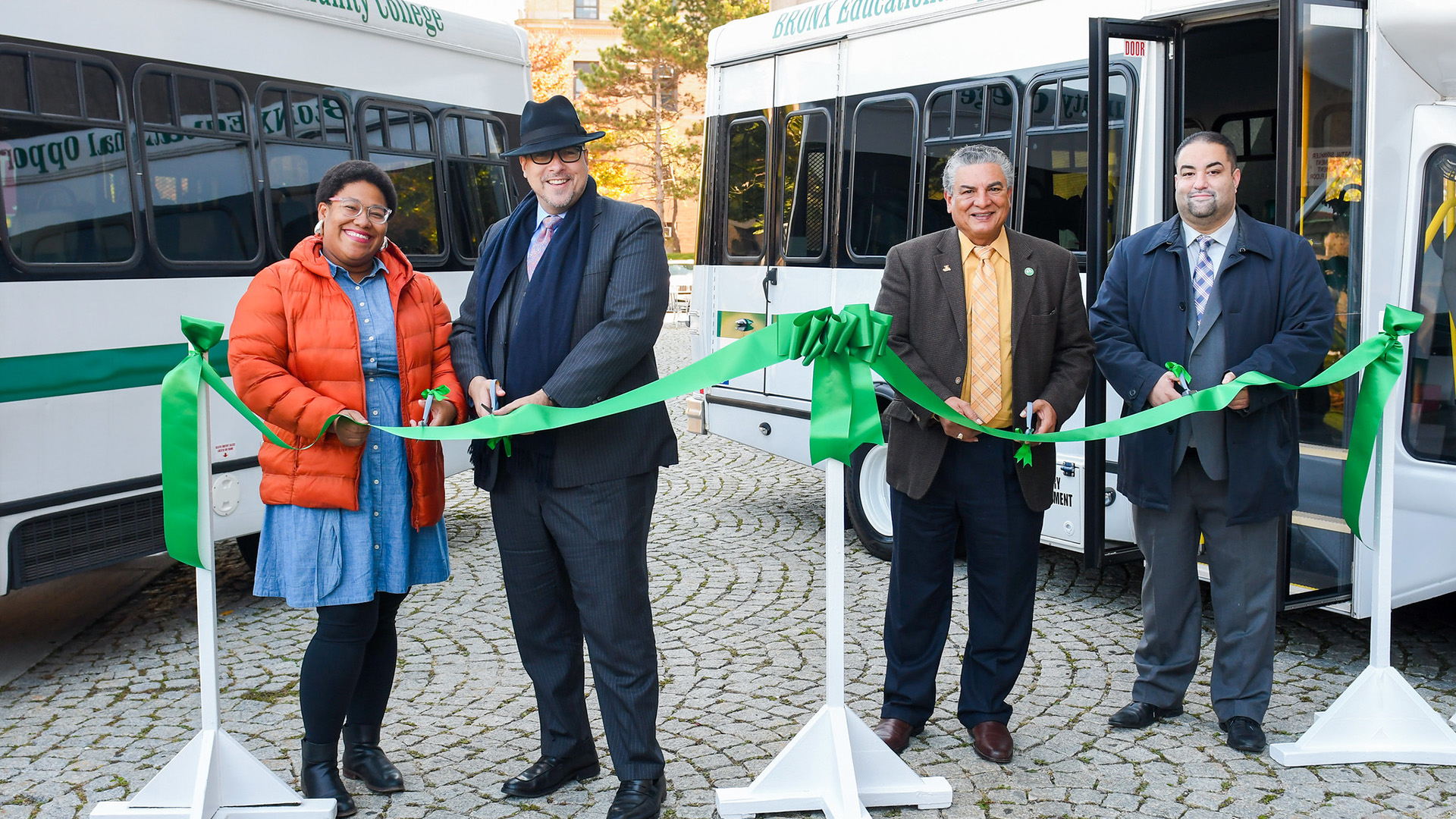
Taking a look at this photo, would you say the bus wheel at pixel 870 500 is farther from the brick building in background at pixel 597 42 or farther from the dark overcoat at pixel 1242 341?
the brick building in background at pixel 597 42

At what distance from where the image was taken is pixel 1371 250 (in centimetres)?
460

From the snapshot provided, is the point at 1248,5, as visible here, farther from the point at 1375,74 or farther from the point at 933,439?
the point at 933,439

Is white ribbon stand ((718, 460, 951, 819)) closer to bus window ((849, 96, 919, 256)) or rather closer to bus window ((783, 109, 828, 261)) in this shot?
bus window ((849, 96, 919, 256))

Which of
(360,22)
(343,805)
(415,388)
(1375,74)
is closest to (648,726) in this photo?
(343,805)

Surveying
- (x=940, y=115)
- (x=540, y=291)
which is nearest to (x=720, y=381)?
(x=540, y=291)

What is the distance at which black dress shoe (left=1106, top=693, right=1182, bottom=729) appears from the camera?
172 inches

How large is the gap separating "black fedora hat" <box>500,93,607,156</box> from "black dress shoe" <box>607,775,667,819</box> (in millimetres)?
1822

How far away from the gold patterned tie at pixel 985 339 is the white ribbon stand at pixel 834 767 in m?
0.71

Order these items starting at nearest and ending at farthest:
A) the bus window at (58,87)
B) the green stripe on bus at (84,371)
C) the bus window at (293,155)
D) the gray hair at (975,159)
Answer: the gray hair at (975,159) → the green stripe on bus at (84,371) → the bus window at (58,87) → the bus window at (293,155)

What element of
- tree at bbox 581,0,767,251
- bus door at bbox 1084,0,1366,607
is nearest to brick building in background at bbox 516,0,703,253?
tree at bbox 581,0,767,251

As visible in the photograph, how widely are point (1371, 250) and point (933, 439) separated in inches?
74.0

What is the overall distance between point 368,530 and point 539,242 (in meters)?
0.97

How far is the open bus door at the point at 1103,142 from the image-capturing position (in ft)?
16.2

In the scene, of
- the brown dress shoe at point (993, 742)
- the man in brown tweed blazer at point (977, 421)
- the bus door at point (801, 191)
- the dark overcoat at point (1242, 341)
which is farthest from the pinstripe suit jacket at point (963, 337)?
the bus door at point (801, 191)
